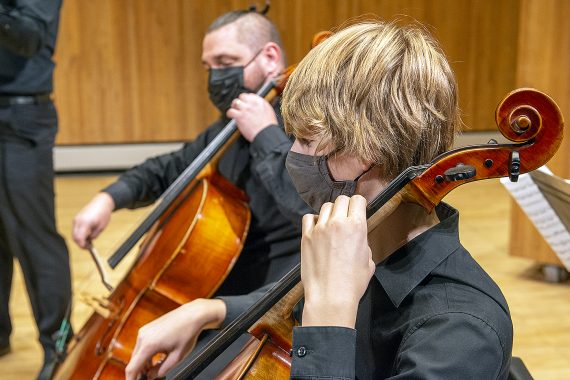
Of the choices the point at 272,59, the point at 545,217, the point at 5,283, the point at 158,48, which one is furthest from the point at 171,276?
the point at 158,48

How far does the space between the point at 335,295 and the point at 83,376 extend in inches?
40.3

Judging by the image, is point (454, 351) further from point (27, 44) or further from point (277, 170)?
point (27, 44)

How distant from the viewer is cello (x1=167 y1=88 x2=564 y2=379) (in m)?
0.88

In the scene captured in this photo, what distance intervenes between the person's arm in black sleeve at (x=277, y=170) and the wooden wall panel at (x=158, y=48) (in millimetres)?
3199

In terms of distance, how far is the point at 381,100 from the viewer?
3.34 feet

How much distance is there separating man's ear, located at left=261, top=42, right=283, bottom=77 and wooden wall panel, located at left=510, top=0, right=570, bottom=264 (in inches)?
49.3

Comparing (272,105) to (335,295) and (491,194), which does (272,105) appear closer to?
(335,295)

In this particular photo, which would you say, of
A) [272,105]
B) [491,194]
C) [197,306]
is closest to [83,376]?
[197,306]

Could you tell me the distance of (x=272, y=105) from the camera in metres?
2.02

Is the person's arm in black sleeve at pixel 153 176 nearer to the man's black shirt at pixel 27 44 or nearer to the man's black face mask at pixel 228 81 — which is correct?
the man's black face mask at pixel 228 81

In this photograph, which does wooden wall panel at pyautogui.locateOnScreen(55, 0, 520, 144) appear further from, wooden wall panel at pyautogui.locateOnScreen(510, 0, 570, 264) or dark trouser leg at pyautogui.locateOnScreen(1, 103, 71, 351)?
dark trouser leg at pyautogui.locateOnScreen(1, 103, 71, 351)

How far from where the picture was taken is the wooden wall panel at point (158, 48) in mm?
4926

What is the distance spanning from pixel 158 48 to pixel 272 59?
3.06m

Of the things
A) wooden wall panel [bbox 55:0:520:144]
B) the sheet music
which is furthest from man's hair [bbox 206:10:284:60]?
wooden wall panel [bbox 55:0:520:144]
